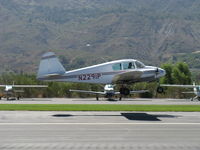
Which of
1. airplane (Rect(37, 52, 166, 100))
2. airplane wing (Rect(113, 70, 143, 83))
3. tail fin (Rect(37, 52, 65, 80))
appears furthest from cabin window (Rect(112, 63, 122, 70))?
A: tail fin (Rect(37, 52, 65, 80))

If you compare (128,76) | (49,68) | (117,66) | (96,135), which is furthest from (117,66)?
(96,135)

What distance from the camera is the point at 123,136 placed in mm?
18562

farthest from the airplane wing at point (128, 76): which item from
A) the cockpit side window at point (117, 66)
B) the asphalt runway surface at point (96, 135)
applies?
the asphalt runway surface at point (96, 135)

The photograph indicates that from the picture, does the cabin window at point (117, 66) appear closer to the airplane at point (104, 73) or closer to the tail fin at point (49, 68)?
the airplane at point (104, 73)

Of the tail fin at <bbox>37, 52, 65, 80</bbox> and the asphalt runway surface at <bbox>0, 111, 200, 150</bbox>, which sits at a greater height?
the tail fin at <bbox>37, 52, 65, 80</bbox>

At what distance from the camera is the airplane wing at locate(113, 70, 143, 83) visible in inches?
1084

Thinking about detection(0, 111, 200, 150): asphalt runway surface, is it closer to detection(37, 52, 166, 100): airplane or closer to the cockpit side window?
detection(37, 52, 166, 100): airplane

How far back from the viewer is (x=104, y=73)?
28.3 metres

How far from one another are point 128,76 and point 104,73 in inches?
64.4

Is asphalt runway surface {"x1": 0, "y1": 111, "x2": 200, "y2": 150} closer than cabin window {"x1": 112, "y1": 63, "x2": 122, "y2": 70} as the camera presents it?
Yes

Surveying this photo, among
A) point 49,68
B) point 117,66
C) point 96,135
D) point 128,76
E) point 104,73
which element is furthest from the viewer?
point 49,68

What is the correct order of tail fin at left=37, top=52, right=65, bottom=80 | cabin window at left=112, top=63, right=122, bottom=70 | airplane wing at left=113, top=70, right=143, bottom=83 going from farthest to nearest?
1. tail fin at left=37, top=52, right=65, bottom=80
2. cabin window at left=112, top=63, right=122, bottom=70
3. airplane wing at left=113, top=70, right=143, bottom=83

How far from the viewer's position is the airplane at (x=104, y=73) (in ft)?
91.7

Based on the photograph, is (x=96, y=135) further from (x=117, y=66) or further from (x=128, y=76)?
(x=117, y=66)
